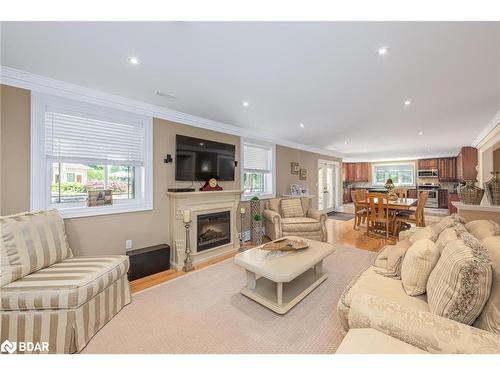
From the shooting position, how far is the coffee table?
1935mm

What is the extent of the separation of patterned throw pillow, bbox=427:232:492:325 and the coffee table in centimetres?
103

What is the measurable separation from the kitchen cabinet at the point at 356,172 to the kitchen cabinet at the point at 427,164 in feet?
6.20

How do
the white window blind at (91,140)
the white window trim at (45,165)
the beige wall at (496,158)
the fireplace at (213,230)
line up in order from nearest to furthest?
the white window trim at (45,165), the white window blind at (91,140), the fireplace at (213,230), the beige wall at (496,158)

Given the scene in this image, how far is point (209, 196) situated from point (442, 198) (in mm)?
9645

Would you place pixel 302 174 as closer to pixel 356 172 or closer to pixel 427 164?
pixel 356 172

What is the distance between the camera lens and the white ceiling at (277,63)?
4.74 ft

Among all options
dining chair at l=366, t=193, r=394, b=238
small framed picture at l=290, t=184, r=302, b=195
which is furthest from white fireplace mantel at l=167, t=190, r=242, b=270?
dining chair at l=366, t=193, r=394, b=238

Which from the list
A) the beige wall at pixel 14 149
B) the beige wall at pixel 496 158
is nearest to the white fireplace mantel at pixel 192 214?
the beige wall at pixel 14 149

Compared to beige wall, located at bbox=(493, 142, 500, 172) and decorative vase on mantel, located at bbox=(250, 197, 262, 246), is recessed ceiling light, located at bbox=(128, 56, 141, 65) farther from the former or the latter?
beige wall, located at bbox=(493, 142, 500, 172)

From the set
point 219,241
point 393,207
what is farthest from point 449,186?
point 219,241

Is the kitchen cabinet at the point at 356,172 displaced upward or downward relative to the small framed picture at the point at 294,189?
upward

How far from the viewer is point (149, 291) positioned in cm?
234

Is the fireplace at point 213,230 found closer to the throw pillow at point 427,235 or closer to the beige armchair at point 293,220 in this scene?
the beige armchair at point 293,220

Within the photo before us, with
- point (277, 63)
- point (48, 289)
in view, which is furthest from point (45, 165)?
point (277, 63)
